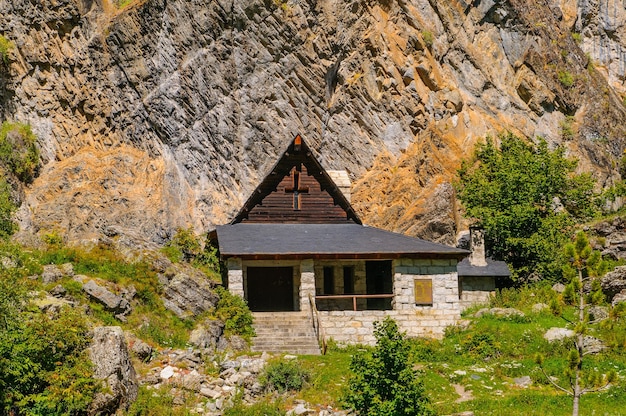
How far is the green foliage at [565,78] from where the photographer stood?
52.4 meters

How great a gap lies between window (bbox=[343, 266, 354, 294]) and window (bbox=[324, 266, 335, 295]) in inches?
20.6

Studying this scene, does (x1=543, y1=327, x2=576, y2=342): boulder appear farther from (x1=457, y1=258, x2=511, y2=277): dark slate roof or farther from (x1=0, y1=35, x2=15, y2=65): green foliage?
(x1=0, y1=35, x2=15, y2=65): green foliage

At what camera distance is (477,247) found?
33.2m

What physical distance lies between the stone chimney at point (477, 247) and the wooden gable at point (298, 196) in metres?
4.78

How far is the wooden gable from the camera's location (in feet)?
110

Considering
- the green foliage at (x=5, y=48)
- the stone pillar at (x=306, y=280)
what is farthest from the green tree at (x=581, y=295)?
the green foliage at (x=5, y=48)

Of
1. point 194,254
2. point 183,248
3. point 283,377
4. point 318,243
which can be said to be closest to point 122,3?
point 183,248

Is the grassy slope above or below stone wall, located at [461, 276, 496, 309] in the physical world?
below

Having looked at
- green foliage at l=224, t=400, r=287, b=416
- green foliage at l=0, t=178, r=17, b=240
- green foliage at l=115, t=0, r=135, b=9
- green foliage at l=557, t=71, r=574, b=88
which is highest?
green foliage at l=115, t=0, r=135, b=9

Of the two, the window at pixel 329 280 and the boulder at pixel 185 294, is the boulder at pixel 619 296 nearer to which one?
the window at pixel 329 280

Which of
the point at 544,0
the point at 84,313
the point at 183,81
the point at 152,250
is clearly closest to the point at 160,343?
the point at 84,313

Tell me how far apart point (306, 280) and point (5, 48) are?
91.5 ft

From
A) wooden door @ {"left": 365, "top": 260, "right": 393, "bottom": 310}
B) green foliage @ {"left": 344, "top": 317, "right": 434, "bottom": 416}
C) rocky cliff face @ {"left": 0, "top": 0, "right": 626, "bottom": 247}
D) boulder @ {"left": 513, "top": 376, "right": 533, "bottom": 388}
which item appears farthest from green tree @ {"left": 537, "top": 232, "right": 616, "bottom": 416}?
rocky cliff face @ {"left": 0, "top": 0, "right": 626, "bottom": 247}

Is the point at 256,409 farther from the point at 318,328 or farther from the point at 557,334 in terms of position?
the point at 557,334
